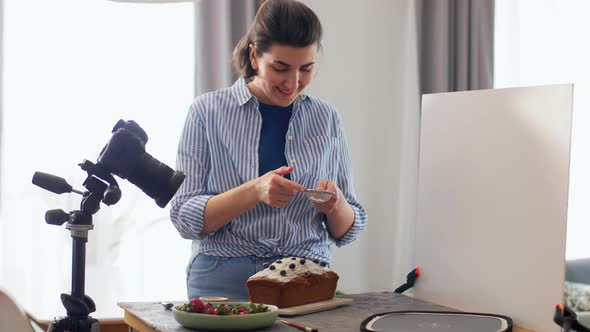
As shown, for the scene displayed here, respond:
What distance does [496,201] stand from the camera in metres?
1.69

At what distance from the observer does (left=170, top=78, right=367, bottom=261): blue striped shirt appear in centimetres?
187

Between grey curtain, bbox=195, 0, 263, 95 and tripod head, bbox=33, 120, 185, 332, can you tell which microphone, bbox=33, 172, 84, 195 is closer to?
tripod head, bbox=33, 120, 185, 332

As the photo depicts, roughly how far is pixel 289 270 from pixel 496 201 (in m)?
0.48

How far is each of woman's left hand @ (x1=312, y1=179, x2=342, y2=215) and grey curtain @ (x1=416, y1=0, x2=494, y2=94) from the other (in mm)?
1927

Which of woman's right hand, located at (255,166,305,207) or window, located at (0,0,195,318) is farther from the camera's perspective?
window, located at (0,0,195,318)

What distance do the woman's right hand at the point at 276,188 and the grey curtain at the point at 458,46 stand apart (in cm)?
203

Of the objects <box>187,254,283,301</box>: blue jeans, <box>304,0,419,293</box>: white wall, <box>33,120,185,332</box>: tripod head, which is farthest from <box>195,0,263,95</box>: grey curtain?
<box>33,120,185,332</box>: tripod head

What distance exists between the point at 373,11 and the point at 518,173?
2136mm

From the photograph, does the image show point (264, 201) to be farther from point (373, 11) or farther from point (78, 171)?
point (373, 11)

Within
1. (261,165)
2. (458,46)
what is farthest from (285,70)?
(458,46)

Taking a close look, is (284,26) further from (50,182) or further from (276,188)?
(50,182)

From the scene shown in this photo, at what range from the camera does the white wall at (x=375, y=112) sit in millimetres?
3557

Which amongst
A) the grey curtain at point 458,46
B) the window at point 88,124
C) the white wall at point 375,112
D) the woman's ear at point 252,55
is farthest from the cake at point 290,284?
A: the grey curtain at point 458,46

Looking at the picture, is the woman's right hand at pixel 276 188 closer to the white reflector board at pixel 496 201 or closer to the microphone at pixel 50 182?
the white reflector board at pixel 496 201
